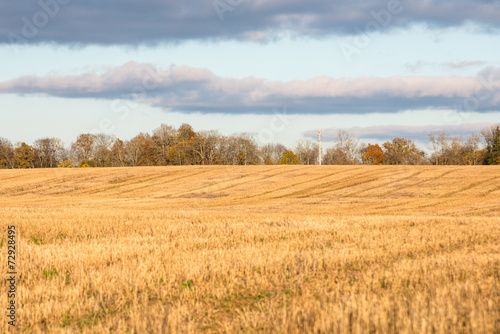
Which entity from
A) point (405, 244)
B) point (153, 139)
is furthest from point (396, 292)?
point (153, 139)

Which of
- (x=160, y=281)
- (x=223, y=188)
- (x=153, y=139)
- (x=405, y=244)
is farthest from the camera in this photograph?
(x=153, y=139)

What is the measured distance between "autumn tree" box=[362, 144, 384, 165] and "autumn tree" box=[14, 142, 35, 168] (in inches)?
3394

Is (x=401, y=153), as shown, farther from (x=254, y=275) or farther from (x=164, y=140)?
(x=254, y=275)

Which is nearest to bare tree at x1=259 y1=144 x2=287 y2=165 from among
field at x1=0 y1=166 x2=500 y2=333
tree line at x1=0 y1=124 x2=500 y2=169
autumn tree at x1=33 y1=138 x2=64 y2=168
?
tree line at x1=0 y1=124 x2=500 y2=169

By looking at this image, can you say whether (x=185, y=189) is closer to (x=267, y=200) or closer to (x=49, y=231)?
(x=267, y=200)

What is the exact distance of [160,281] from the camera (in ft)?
28.0

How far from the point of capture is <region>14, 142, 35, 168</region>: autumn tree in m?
110

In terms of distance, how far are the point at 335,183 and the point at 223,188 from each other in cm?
1162

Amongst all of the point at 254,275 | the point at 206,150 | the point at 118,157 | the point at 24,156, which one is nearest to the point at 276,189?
the point at 254,275

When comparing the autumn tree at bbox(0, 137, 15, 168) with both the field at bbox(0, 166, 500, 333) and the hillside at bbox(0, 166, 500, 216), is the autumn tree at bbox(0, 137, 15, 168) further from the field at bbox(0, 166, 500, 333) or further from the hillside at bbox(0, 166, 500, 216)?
the field at bbox(0, 166, 500, 333)

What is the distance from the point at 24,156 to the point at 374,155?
89.5 m

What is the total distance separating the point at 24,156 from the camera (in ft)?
365

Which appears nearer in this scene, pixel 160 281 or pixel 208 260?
pixel 160 281

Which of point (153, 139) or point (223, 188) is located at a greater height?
point (153, 139)
